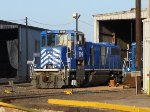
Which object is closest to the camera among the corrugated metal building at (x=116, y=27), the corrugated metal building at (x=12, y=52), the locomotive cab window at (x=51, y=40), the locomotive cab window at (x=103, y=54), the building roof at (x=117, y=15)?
the locomotive cab window at (x=51, y=40)

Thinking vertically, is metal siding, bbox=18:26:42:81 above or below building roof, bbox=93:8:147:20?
below

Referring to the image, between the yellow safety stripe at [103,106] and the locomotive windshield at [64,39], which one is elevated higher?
the locomotive windshield at [64,39]

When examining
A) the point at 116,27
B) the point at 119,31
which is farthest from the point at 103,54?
the point at 119,31

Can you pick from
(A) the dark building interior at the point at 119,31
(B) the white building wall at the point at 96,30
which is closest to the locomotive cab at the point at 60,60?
(B) the white building wall at the point at 96,30

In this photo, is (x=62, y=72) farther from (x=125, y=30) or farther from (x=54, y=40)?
(x=125, y=30)

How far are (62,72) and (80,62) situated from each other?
2.04m

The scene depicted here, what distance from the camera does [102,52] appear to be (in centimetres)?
3441

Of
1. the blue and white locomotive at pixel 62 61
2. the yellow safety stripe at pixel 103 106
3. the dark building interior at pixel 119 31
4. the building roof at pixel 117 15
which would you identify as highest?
the building roof at pixel 117 15

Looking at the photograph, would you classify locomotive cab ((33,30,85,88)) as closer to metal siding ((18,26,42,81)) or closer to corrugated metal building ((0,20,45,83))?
corrugated metal building ((0,20,45,83))

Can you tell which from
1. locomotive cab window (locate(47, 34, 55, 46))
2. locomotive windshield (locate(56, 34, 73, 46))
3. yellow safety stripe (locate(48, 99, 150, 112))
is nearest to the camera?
yellow safety stripe (locate(48, 99, 150, 112))

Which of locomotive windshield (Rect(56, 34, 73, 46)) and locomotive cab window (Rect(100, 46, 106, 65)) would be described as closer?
locomotive windshield (Rect(56, 34, 73, 46))

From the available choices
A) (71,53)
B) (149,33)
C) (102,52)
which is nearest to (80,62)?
(71,53)

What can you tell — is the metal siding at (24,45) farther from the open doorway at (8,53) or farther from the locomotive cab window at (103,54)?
the locomotive cab window at (103,54)

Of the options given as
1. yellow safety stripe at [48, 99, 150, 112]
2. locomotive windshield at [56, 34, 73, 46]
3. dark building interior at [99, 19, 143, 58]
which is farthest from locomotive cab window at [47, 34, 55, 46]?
yellow safety stripe at [48, 99, 150, 112]
